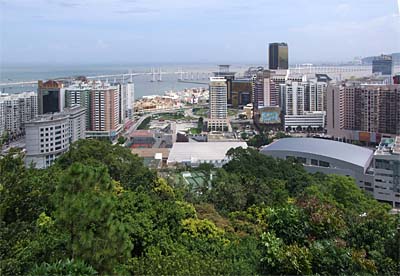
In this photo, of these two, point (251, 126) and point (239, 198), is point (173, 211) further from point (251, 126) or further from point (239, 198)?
point (251, 126)

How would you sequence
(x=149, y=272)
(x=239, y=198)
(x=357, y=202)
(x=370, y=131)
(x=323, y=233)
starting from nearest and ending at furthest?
1. (x=149, y=272)
2. (x=323, y=233)
3. (x=239, y=198)
4. (x=357, y=202)
5. (x=370, y=131)

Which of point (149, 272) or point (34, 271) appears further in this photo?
point (149, 272)

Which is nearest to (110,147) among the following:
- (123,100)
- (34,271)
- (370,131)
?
(34,271)

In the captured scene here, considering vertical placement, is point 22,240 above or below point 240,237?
above

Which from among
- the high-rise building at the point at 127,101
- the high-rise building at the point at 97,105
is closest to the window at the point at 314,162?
the high-rise building at the point at 97,105

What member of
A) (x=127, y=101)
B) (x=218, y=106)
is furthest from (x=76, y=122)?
(x=218, y=106)

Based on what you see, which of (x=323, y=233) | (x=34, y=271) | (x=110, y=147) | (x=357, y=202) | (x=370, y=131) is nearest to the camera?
(x=34, y=271)

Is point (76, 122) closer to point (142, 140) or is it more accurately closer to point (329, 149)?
point (142, 140)
